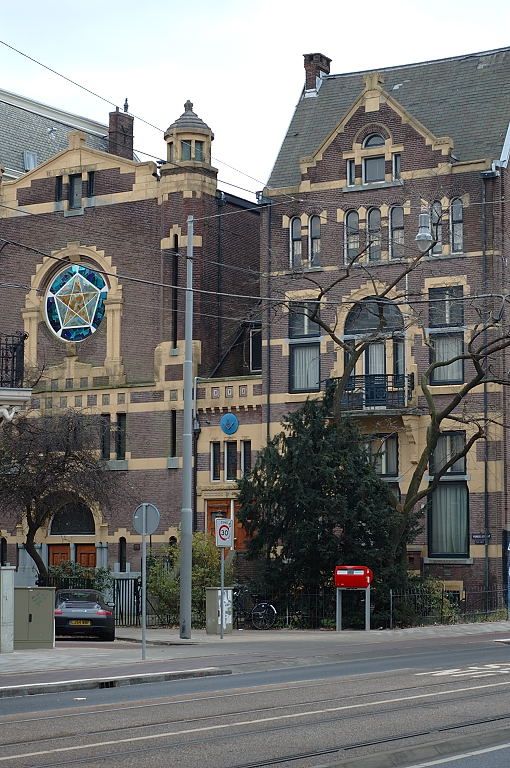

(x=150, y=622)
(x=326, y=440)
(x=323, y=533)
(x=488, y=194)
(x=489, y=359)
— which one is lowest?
(x=150, y=622)

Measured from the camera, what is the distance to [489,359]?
46312 mm

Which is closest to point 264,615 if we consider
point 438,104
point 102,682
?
point 102,682

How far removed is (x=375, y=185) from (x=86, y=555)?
55.5ft

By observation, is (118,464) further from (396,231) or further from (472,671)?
(472,671)

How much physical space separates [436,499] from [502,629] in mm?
8668

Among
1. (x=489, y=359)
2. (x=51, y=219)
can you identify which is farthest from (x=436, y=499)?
(x=51, y=219)

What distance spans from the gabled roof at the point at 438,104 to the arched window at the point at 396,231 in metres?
2.74

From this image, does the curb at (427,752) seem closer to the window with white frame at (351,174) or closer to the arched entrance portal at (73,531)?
the window with white frame at (351,174)

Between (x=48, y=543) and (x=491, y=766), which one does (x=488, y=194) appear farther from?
(x=491, y=766)

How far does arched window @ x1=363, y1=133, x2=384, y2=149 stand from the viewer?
48500mm

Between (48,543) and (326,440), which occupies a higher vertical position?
(326,440)

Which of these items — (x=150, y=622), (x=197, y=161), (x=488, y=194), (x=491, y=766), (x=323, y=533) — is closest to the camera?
(x=491, y=766)

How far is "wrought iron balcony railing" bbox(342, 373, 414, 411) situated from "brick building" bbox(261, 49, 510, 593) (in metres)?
0.05

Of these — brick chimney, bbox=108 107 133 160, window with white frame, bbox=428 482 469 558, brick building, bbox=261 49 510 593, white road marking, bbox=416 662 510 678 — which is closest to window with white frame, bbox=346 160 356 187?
brick building, bbox=261 49 510 593
